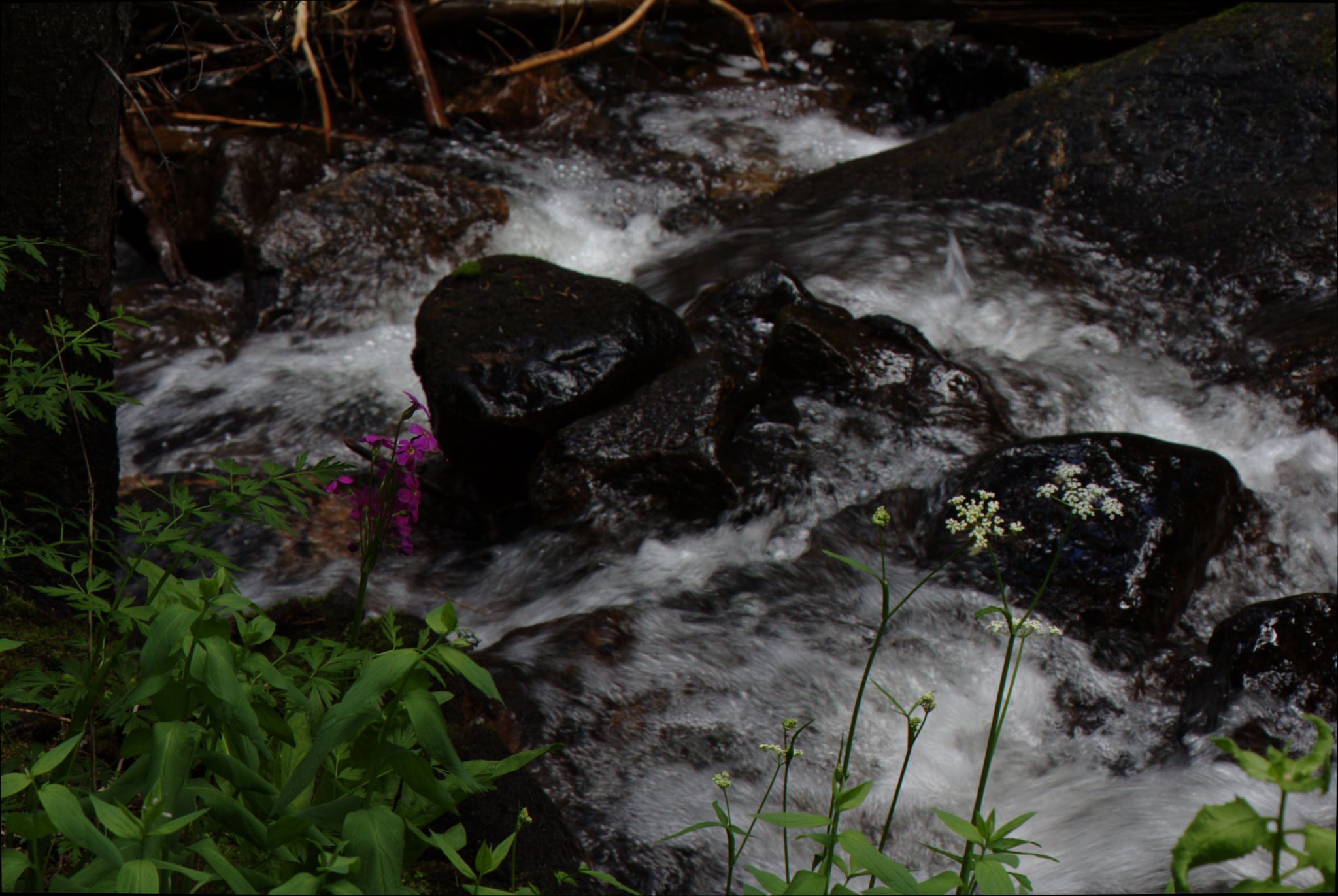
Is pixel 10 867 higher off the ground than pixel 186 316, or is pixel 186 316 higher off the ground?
pixel 10 867

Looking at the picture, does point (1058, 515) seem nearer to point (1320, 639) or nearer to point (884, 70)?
point (1320, 639)

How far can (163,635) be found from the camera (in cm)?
137

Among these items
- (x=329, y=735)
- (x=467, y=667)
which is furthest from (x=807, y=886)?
(x=329, y=735)

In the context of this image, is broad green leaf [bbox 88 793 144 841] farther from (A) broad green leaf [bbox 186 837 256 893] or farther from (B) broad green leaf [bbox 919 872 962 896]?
(B) broad green leaf [bbox 919 872 962 896]

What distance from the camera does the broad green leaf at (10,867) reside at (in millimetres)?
1178

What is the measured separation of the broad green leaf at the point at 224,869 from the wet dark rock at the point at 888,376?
402 cm

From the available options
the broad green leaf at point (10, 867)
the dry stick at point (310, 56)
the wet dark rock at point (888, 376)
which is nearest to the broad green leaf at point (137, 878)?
the broad green leaf at point (10, 867)

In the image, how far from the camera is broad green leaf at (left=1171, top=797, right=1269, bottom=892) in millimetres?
1026

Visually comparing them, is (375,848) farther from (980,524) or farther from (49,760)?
(980,524)

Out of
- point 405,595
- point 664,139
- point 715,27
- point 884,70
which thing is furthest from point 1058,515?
point 715,27

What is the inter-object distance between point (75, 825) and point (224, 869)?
171 millimetres

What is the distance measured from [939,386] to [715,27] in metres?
6.60

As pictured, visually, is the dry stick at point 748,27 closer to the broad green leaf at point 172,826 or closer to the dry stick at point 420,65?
the dry stick at point 420,65

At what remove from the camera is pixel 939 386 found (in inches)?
204
